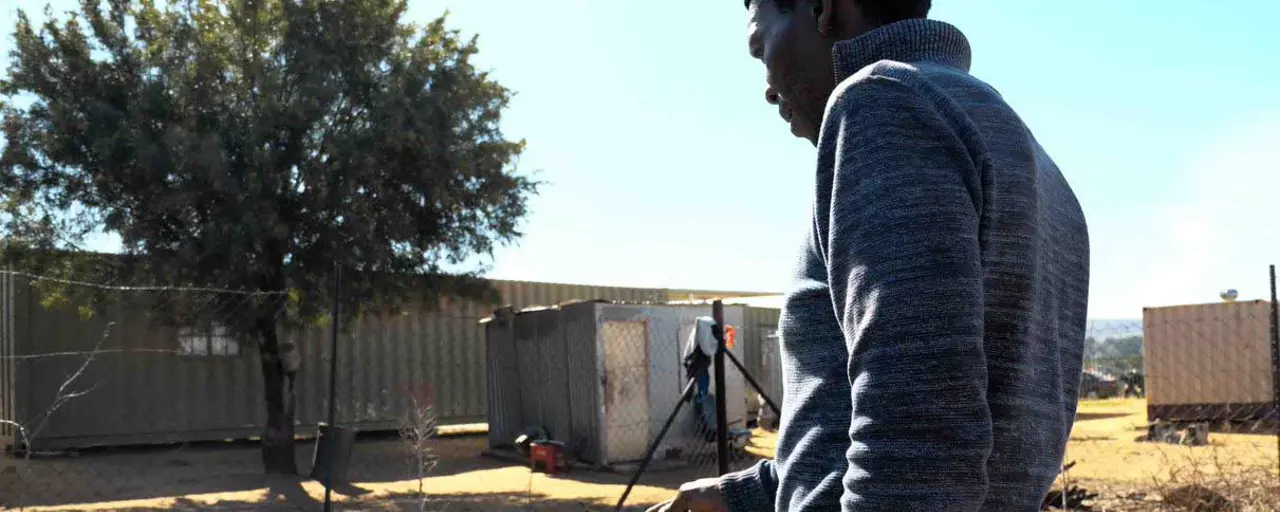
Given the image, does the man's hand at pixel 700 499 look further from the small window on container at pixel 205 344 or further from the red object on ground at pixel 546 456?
the small window on container at pixel 205 344

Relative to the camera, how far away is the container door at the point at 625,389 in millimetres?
14391

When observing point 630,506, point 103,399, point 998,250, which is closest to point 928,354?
point 998,250

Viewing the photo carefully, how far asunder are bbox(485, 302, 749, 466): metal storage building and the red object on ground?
39 centimetres

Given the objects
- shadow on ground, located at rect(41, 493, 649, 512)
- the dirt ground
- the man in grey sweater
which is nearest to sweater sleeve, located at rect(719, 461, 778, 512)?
the man in grey sweater

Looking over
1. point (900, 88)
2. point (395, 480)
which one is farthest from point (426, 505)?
point (900, 88)

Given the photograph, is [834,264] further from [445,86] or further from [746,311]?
[746,311]

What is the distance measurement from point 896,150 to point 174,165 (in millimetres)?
13052

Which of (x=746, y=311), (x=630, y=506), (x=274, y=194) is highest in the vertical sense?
(x=274, y=194)

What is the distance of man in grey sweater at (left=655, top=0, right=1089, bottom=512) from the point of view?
100 cm

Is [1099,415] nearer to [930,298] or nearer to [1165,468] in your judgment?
[1165,468]

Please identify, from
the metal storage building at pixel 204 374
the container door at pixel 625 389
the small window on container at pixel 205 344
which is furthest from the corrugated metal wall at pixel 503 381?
the small window on container at pixel 205 344

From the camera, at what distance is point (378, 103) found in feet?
45.2

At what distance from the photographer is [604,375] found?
14391 millimetres

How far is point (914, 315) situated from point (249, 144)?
13054 mm
